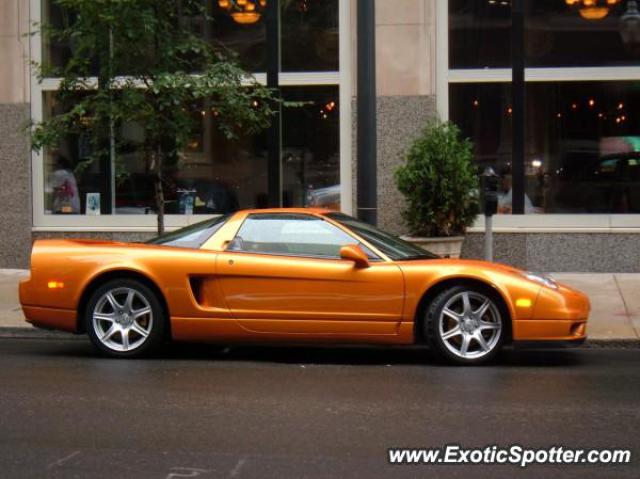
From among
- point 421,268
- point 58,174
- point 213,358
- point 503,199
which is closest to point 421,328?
point 421,268

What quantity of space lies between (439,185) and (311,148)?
238 cm

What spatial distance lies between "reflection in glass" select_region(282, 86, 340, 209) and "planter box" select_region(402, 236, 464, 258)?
6.95 ft

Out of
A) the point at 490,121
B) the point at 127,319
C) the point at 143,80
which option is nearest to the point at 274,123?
the point at 490,121

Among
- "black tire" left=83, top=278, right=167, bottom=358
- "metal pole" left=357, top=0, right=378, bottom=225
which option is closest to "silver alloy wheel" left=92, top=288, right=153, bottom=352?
"black tire" left=83, top=278, right=167, bottom=358

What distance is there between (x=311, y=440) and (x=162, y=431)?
940 mm

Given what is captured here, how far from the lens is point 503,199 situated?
47.7 feet

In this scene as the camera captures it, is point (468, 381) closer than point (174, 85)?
Yes

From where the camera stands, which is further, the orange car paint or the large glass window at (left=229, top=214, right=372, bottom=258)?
the large glass window at (left=229, top=214, right=372, bottom=258)

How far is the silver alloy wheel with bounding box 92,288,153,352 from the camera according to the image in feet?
29.2

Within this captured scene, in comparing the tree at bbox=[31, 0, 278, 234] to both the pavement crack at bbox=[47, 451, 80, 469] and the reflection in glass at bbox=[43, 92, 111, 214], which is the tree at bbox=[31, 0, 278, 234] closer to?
the reflection in glass at bbox=[43, 92, 111, 214]

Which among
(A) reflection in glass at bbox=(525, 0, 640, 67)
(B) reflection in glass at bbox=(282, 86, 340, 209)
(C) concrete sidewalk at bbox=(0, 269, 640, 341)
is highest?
(A) reflection in glass at bbox=(525, 0, 640, 67)

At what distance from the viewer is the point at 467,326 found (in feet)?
28.3

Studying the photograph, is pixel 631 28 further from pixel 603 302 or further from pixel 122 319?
pixel 122 319

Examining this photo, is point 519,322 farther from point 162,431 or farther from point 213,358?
point 162,431
